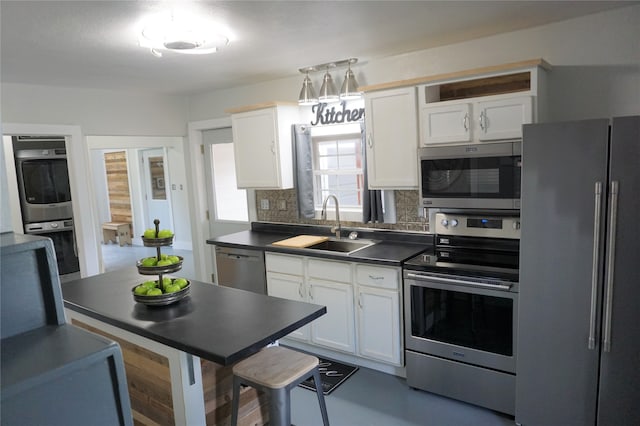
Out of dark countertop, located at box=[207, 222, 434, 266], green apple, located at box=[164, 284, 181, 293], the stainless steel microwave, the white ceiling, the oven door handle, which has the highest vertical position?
the white ceiling

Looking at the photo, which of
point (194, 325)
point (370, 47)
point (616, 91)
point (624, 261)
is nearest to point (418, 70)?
point (370, 47)

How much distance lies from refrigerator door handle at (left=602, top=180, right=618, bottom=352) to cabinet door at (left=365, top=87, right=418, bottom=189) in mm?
1298

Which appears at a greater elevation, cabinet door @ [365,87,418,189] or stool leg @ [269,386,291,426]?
cabinet door @ [365,87,418,189]

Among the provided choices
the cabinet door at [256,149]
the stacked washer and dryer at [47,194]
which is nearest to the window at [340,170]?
the cabinet door at [256,149]

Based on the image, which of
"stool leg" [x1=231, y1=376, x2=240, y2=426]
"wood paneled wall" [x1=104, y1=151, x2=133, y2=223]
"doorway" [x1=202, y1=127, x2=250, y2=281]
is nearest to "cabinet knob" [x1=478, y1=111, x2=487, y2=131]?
"stool leg" [x1=231, y1=376, x2=240, y2=426]

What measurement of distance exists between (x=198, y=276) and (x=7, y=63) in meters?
2.95

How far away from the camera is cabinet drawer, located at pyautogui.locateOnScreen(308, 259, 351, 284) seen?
3275 mm

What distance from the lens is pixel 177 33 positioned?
2.33 m

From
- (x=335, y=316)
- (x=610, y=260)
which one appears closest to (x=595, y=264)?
(x=610, y=260)

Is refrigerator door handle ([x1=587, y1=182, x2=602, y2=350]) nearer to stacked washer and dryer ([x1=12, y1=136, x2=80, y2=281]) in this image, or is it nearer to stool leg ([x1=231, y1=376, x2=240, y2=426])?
stool leg ([x1=231, y1=376, x2=240, y2=426])

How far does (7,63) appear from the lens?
311 cm

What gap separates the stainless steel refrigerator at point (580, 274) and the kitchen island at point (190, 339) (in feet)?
4.17

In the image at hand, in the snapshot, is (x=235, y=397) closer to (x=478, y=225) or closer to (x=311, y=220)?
(x=478, y=225)

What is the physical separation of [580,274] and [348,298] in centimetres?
156
